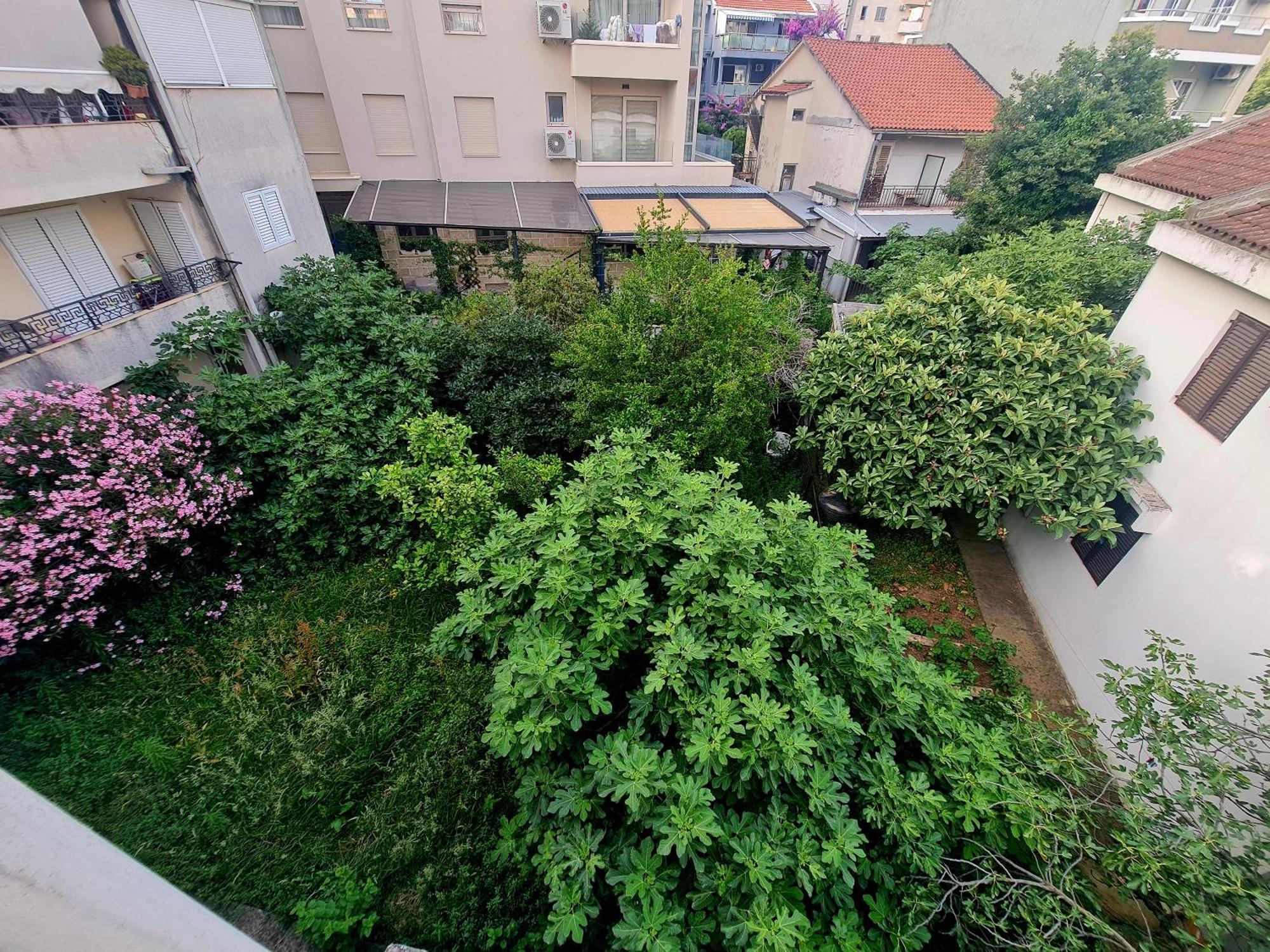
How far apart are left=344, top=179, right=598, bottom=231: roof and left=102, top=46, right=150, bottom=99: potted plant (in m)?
7.51

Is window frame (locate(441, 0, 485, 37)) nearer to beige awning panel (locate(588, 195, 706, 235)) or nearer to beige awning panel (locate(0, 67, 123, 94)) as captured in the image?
beige awning panel (locate(588, 195, 706, 235))

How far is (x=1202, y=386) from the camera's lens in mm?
7793

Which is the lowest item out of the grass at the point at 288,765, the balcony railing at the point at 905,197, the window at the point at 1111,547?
the grass at the point at 288,765

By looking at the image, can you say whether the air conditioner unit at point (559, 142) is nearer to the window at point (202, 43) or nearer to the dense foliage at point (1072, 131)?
the window at point (202, 43)

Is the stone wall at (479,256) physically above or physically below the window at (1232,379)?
below

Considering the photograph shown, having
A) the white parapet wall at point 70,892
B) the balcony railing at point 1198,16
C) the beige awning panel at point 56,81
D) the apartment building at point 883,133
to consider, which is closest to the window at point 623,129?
the apartment building at point 883,133

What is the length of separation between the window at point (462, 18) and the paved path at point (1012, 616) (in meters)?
23.2

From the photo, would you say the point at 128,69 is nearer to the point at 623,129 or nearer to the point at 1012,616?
the point at 623,129

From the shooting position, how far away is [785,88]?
87.7 ft

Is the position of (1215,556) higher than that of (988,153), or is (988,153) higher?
(988,153)

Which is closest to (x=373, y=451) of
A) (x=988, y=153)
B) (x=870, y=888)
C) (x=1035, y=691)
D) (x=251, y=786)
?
(x=251, y=786)

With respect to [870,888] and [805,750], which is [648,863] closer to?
[805,750]

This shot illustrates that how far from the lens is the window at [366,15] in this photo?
1812cm

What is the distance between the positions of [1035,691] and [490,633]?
992cm
